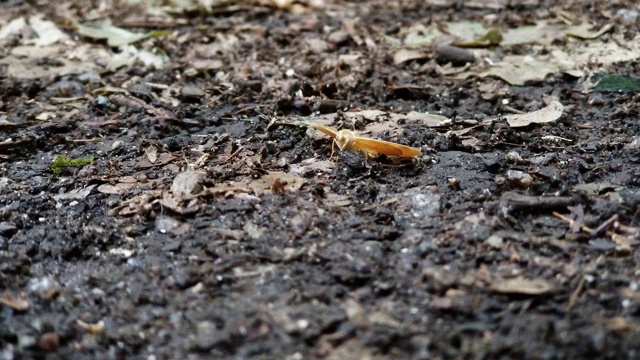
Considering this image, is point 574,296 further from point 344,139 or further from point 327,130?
point 327,130

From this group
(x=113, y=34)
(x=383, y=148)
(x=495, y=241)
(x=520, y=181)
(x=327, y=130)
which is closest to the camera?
(x=495, y=241)

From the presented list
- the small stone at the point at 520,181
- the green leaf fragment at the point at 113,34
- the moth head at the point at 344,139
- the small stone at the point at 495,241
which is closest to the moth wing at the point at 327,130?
the moth head at the point at 344,139

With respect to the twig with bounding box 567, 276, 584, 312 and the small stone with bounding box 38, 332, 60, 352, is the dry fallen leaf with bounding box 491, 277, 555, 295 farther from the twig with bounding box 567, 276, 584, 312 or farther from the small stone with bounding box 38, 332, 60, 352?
the small stone with bounding box 38, 332, 60, 352

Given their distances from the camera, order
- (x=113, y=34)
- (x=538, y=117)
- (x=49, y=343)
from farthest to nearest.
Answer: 1. (x=113, y=34)
2. (x=538, y=117)
3. (x=49, y=343)

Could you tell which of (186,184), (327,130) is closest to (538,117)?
(327,130)

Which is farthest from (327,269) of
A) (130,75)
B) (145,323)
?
(130,75)
